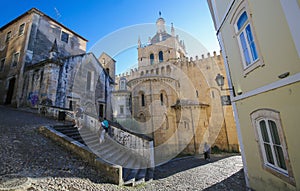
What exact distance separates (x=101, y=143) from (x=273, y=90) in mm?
7526

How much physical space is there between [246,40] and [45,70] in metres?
15.3

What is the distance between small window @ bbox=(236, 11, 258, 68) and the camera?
4.43 m

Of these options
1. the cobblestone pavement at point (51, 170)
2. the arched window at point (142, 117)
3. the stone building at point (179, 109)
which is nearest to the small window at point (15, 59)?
the stone building at point (179, 109)

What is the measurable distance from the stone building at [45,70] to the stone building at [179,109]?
4.74 metres

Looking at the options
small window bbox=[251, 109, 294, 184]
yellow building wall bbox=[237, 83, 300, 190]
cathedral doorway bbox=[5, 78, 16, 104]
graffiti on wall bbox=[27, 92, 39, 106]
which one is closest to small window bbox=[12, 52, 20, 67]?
cathedral doorway bbox=[5, 78, 16, 104]

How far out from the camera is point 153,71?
2781cm

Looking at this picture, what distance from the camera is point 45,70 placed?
12.8 metres

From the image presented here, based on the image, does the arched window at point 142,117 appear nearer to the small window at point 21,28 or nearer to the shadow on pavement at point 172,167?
the shadow on pavement at point 172,167

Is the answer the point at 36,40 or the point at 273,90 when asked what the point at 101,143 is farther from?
the point at 36,40

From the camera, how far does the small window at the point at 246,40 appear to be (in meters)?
4.43

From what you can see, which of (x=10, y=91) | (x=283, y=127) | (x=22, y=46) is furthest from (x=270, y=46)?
(x=10, y=91)

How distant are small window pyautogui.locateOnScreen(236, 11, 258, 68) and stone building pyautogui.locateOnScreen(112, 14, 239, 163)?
12805mm

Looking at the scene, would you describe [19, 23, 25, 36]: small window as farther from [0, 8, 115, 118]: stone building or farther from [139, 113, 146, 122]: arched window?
[139, 113, 146, 122]: arched window

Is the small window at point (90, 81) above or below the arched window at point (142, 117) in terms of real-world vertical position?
above
